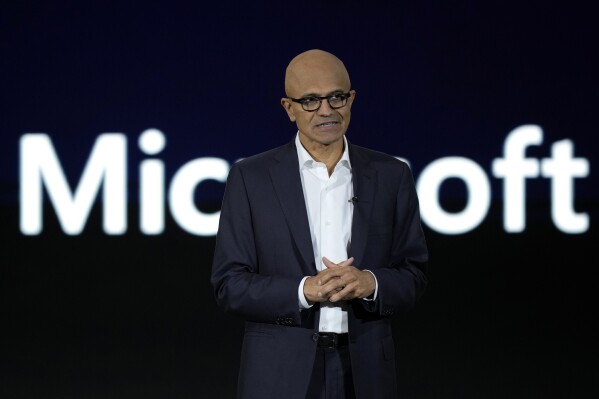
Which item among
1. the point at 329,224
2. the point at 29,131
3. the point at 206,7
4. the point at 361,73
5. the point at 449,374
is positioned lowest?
the point at 449,374

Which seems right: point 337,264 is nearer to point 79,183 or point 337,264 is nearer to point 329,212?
point 329,212

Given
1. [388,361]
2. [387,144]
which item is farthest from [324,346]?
[387,144]

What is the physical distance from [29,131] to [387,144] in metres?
1.65

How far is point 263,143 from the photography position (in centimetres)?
452

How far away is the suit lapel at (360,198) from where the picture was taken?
85.4 inches

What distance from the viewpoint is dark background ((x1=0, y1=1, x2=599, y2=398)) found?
452cm

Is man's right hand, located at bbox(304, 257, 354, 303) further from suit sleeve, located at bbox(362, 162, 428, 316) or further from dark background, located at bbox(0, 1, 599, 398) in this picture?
dark background, located at bbox(0, 1, 599, 398)

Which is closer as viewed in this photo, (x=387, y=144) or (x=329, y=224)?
(x=329, y=224)

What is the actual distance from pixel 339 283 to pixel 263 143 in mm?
2526

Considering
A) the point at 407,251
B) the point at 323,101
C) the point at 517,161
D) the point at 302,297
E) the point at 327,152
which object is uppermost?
the point at 517,161

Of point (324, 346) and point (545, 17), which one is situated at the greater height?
point (545, 17)

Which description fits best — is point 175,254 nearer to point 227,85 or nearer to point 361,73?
point 227,85

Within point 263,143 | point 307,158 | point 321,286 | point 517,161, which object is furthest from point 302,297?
point 517,161

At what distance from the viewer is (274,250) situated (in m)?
2.19
